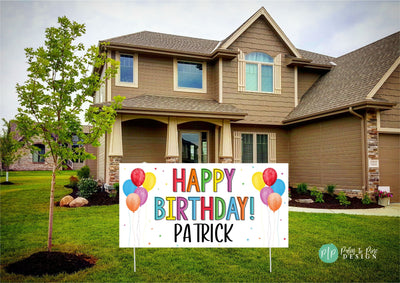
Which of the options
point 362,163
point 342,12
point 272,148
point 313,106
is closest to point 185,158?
point 272,148

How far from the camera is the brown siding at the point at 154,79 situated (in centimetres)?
1354

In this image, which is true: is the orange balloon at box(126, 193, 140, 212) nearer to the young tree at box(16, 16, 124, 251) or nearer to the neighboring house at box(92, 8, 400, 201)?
the young tree at box(16, 16, 124, 251)

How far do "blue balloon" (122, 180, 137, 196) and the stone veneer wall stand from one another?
9.43 m

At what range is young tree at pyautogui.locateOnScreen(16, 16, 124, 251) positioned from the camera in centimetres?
518

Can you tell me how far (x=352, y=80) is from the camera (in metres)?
13.2

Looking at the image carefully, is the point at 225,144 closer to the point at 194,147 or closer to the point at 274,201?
the point at 194,147

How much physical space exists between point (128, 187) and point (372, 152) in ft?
31.7

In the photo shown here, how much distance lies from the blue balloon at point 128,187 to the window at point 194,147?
945cm

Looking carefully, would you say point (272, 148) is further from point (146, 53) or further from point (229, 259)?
point (229, 259)

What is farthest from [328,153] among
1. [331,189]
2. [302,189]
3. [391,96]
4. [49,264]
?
[49,264]

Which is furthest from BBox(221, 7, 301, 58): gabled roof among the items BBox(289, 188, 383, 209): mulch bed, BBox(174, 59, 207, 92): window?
BBox(289, 188, 383, 209): mulch bed

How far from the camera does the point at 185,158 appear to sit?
14.1m

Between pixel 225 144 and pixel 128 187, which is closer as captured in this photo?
pixel 128 187

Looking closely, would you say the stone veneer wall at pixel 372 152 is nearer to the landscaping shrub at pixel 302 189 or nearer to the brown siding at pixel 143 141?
the landscaping shrub at pixel 302 189
